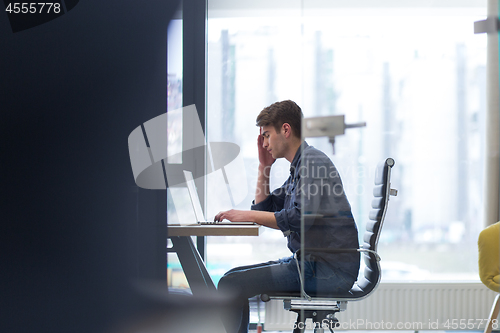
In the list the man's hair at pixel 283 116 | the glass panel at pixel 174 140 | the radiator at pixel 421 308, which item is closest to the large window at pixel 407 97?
the radiator at pixel 421 308

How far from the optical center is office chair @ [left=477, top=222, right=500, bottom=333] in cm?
160

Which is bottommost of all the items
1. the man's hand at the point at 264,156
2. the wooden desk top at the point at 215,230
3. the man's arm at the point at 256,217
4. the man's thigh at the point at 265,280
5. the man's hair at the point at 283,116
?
the man's thigh at the point at 265,280

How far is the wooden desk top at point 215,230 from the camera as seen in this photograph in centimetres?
174

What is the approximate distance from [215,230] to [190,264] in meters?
0.20

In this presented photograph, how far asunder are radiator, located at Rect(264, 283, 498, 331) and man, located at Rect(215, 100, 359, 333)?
0.18m

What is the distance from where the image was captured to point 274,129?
2.01 meters

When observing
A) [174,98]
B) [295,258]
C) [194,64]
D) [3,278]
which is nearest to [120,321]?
[3,278]

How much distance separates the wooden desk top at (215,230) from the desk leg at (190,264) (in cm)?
5

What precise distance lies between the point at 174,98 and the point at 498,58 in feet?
4.25

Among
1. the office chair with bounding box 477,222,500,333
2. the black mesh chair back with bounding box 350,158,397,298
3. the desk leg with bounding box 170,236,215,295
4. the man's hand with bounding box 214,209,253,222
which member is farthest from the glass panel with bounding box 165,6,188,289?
the office chair with bounding box 477,222,500,333

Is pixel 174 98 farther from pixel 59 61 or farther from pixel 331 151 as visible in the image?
A: pixel 331 151

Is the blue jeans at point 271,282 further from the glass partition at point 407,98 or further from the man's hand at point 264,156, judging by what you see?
the man's hand at point 264,156

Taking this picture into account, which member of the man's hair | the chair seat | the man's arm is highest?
the man's hair

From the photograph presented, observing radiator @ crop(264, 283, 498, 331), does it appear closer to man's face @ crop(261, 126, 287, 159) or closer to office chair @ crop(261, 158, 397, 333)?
office chair @ crop(261, 158, 397, 333)
